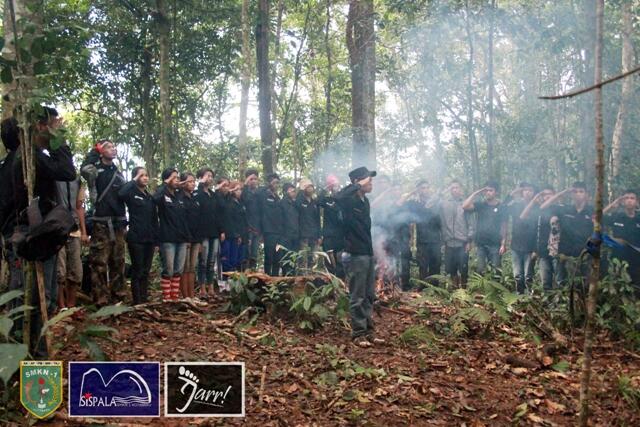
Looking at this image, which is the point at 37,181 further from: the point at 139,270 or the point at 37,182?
the point at 139,270

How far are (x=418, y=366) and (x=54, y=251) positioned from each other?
12.5 feet

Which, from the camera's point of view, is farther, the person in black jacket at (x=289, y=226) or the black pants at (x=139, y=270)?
the person in black jacket at (x=289, y=226)

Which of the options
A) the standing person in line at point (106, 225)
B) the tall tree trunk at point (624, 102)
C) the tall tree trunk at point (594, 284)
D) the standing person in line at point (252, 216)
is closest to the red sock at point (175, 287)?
the standing person in line at point (106, 225)

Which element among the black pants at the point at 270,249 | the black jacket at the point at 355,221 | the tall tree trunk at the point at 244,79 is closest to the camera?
the black jacket at the point at 355,221

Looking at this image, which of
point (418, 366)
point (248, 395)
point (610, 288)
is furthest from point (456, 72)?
point (248, 395)

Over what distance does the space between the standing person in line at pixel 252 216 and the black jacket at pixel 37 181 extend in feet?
19.5

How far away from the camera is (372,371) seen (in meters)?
5.59

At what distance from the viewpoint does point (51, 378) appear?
3.67 meters

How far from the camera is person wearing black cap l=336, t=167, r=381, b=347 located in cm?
703

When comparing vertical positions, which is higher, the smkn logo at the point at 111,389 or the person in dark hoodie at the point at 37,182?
the person in dark hoodie at the point at 37,182

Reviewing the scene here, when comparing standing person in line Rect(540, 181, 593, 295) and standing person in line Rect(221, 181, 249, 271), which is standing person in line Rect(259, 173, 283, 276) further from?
standing person in line Rect(540, 181, 593, 295)

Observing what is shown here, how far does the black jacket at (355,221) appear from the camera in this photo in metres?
7.25

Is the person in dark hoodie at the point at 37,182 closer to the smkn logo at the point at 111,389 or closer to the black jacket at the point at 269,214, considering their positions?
the smkn logo at the point at 111,389

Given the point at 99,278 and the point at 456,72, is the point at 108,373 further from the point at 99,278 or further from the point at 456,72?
the point at 456,72
